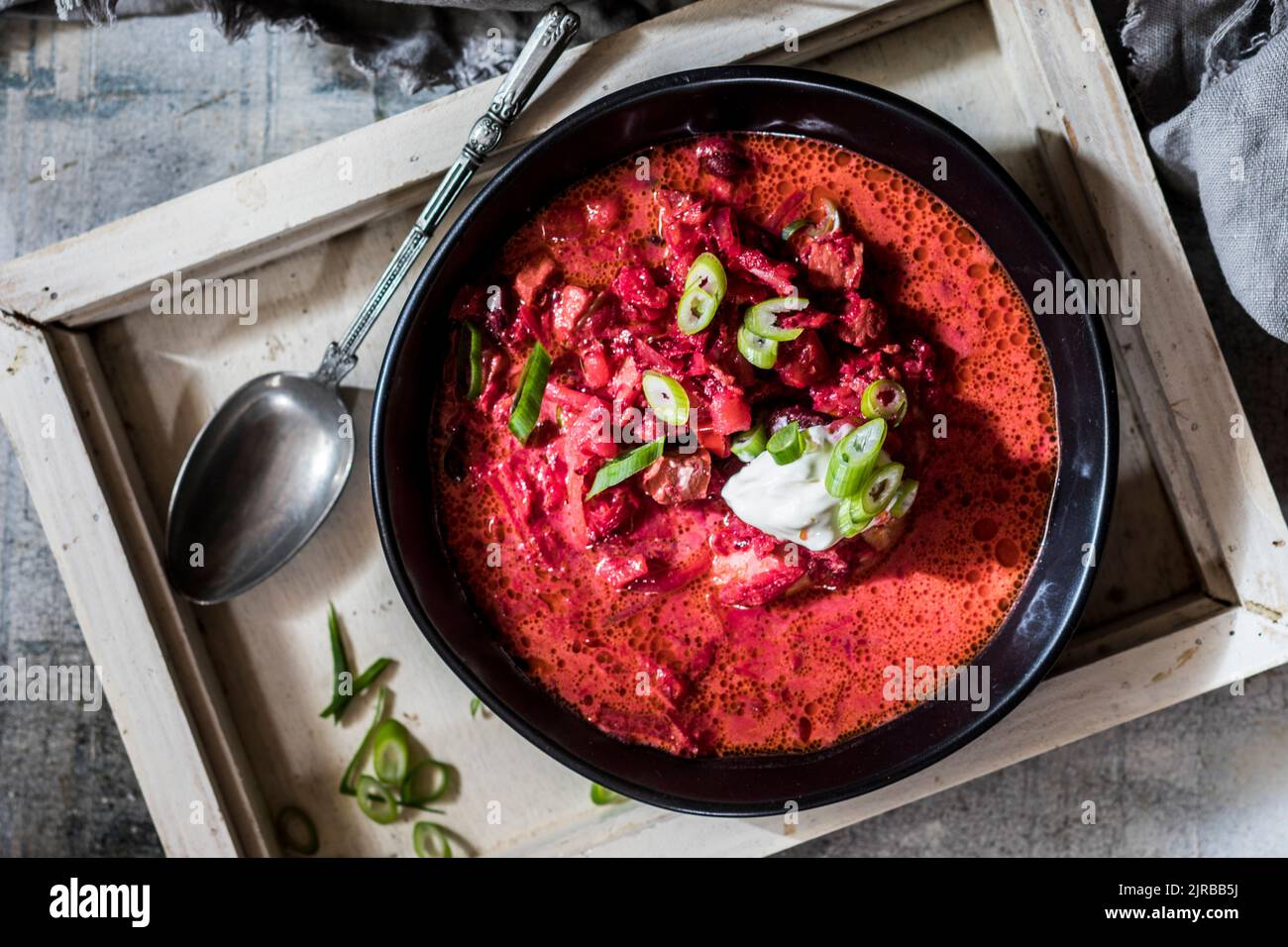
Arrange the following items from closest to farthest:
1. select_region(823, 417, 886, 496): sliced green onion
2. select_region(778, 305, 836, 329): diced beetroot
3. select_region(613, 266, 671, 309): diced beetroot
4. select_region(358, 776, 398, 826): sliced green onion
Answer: select_region(823, 417, 886, 496): sliced green onion < select_region(778, 305, 836, 329): diced beetroot < select_region(613, 266, 671, 309): diced beetroot < select_region(358, 776, 398, 826): sliced green onion

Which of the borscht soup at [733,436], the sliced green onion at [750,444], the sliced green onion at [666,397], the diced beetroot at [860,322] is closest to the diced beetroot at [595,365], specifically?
the borscht soup at [733,436]

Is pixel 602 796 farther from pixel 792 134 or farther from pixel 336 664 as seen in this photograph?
pixel 792 134

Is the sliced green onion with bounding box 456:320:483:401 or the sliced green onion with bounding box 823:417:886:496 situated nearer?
the sliced green onion with bounding box 823:417:886:496

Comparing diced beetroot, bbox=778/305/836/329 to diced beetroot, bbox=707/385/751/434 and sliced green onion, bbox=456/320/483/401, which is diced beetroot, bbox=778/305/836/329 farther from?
sliced green onion, bbox=456/320/483/401

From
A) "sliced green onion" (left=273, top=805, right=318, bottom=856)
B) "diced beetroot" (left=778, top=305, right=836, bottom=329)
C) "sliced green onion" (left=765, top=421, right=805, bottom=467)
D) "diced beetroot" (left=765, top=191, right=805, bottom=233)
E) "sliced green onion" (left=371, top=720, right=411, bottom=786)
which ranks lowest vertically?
"sliced green onion" (left=273, top=805, right=318, bottom=856)

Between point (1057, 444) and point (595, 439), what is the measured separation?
113cm

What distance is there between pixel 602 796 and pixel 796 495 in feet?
3.53

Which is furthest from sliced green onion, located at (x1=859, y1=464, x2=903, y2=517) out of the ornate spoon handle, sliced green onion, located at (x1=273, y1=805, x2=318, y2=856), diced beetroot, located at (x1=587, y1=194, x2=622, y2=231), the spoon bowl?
sliced green onion, located at (x1=273, y1=805, x2=318, y2=856)

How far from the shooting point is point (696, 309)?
2.25 meters

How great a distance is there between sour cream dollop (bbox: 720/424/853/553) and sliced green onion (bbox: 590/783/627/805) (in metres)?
0.91

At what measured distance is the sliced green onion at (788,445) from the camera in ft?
7.19

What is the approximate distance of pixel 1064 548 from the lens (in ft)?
7.77

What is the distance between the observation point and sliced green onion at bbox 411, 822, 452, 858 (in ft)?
9.04
